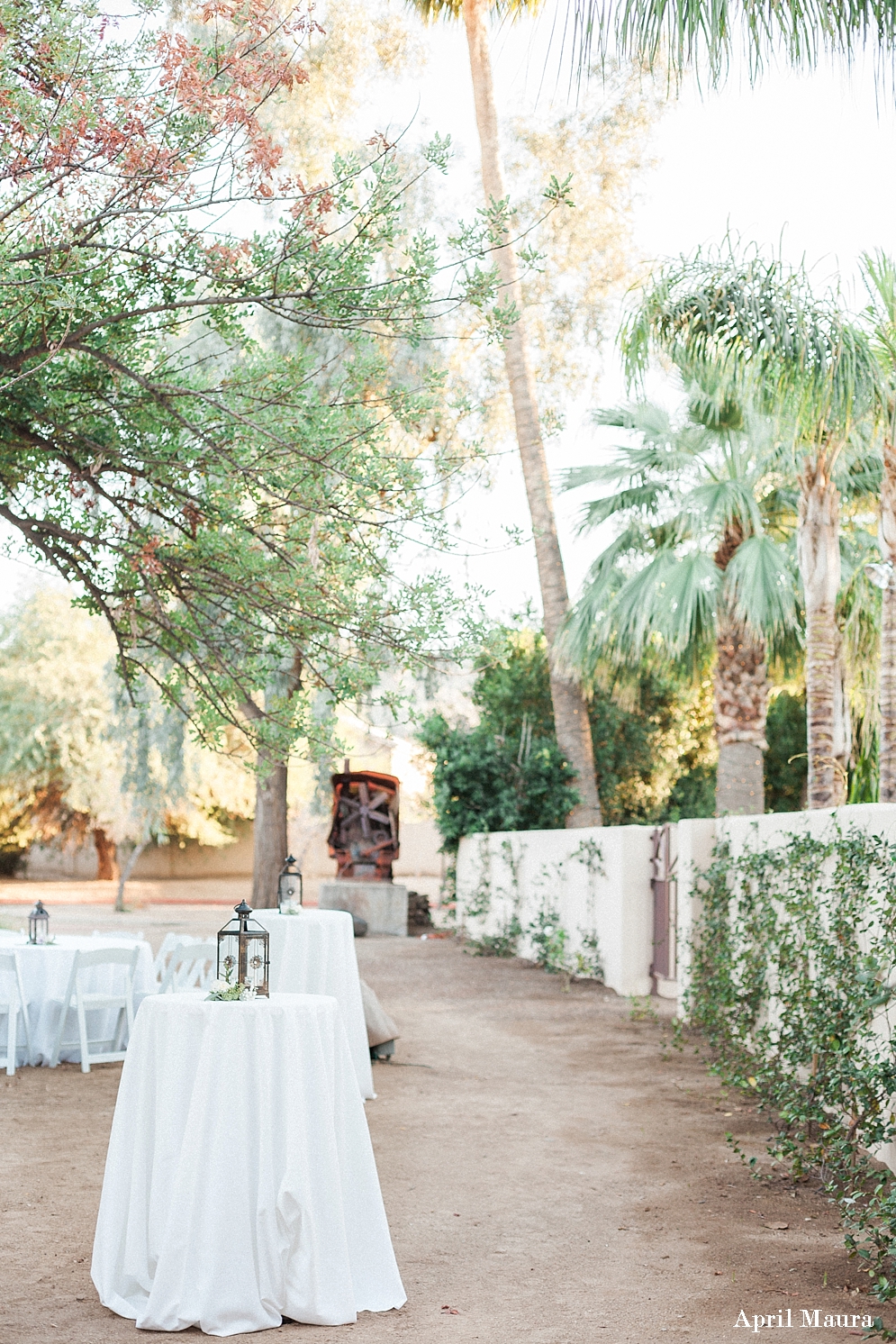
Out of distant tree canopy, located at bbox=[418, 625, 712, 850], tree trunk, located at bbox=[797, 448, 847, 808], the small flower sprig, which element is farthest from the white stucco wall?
the small flower sprig

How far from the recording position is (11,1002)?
7996 mm

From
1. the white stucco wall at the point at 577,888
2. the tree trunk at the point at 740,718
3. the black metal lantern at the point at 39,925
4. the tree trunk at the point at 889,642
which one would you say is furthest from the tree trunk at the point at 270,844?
the tree trunk at the point at 889,642

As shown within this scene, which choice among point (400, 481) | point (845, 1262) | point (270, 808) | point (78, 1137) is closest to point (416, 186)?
point (270, 808)

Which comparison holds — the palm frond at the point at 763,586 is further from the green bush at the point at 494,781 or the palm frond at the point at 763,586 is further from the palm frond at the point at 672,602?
the green bush at the point at 494,781

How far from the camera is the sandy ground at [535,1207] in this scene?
4055 mm

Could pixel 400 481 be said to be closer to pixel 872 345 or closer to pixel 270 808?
pixel 872 345

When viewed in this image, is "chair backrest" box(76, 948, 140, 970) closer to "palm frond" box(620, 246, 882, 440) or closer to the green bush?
"palm frond" box(620, 246, 882, 440)

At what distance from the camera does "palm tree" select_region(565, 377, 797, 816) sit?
13.6 meters

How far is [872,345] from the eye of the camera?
327 inches

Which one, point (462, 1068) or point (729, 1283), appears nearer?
point (729, 1283)

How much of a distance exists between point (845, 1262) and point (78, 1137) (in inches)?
148

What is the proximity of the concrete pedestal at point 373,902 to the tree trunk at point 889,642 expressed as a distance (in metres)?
11.9

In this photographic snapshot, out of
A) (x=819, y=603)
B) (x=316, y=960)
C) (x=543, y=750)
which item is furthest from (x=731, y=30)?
(x=543, y=750)

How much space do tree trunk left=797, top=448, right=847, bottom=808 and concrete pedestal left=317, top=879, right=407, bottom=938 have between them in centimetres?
929
